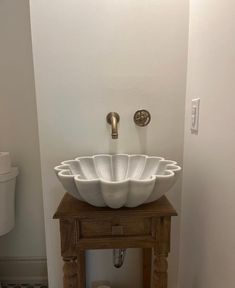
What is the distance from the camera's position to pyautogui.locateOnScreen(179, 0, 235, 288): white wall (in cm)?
65

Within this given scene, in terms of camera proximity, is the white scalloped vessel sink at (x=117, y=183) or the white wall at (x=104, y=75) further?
the white wall at (x=104, y=75)

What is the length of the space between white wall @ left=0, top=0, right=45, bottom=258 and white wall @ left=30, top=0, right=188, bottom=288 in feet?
1.16

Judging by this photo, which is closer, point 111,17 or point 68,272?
point 68,272

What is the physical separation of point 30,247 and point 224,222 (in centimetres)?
126

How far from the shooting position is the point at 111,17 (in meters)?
0.97

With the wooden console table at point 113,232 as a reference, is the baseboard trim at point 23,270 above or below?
below

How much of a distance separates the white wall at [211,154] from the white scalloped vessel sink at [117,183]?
5.5 inches

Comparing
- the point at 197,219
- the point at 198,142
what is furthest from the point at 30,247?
the point at 198,142

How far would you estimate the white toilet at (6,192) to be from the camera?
119 cm

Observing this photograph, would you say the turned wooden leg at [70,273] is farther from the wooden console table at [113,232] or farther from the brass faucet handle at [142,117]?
the brass faucet handle at [142,117]

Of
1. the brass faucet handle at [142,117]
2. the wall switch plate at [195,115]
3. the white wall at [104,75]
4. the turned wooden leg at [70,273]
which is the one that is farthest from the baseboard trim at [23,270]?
the wall switch plate at [195,115]

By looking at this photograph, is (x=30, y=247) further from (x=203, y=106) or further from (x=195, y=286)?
(x=203, y=106)

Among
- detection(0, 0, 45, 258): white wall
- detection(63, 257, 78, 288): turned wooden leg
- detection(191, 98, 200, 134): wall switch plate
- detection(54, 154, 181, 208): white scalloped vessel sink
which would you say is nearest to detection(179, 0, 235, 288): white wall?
detection(191, 98, 200, 134): wall switch plate

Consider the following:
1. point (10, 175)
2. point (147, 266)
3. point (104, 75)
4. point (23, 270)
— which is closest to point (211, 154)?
point (104, 75)
